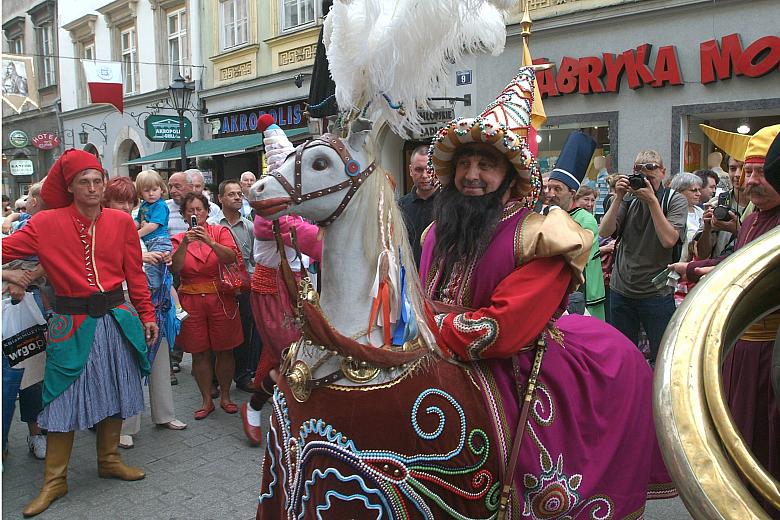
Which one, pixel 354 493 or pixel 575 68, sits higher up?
pixel 575 68

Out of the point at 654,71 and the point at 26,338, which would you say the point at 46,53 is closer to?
the point at 654,71

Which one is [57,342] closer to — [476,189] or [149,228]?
[149,228]

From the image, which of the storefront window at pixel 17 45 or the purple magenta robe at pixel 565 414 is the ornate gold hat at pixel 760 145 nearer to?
the purple magenta robe at pixel 565 414

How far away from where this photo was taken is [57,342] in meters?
3.47

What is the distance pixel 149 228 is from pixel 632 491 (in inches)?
160

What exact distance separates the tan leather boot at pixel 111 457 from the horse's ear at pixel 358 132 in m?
2.60

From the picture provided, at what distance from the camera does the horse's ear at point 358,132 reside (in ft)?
6.99

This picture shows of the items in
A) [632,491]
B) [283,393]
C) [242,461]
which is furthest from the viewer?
[242,461]

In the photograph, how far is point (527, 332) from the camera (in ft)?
7.07

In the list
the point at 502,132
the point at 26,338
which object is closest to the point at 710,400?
the point at 502,132

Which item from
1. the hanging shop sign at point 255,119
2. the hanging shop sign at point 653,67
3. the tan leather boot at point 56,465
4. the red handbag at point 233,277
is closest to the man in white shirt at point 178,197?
Answer: the red handbag at point 233,277

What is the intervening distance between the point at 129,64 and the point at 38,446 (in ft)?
59.5

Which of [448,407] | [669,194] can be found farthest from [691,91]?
[448,407]

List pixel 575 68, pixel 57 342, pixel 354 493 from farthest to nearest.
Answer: pixel 575 68, pixel 57 342, pixel 354 493
